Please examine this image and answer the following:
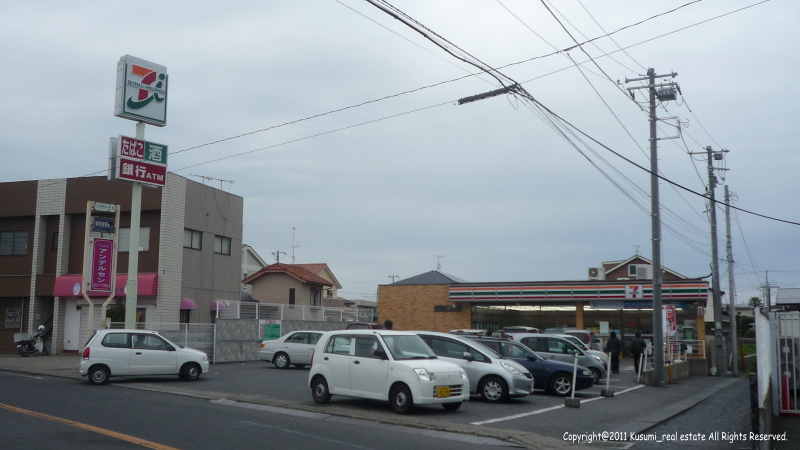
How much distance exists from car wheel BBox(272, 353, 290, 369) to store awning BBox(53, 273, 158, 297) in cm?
777

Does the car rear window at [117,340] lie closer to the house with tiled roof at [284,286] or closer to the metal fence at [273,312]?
the metal fence at [273,312]

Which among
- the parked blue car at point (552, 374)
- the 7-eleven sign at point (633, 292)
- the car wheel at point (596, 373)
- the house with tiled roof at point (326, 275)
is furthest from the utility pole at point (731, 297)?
the house with tiled roof at point (326, 275)

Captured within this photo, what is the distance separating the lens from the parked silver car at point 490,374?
15398mm

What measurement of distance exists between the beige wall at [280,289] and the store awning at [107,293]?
53.4 ft

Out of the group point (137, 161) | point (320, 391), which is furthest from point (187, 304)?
point (320, 391)

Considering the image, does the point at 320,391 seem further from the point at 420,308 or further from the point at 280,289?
the point at 280,289

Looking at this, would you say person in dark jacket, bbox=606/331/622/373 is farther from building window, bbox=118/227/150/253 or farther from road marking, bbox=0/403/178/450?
building window, bbox=118/227/150/253

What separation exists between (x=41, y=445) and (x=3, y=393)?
7.71m

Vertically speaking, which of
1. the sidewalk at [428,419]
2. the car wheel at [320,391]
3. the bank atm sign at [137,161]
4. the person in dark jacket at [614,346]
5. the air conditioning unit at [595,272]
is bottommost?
the sidewalk at [428,419]

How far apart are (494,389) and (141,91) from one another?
1499cm

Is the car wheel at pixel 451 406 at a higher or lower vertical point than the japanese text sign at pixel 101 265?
lower

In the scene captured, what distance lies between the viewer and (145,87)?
22.2 m

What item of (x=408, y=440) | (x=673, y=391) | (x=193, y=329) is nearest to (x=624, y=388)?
(x=673, y=391)

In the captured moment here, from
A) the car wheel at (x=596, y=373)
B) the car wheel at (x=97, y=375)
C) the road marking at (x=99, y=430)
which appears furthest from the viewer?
the car wheel at (x=596, y=373)
